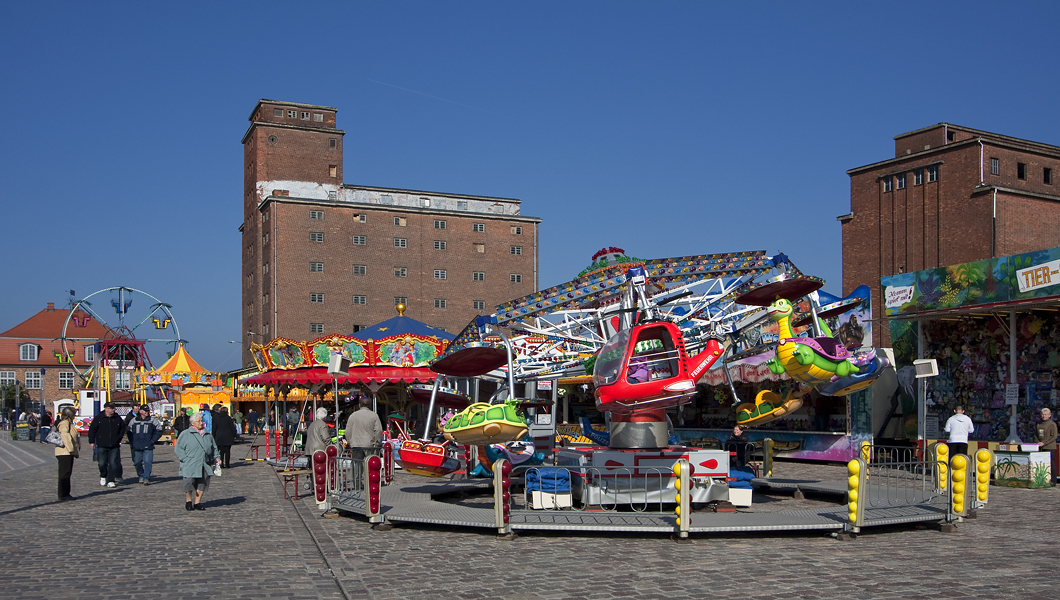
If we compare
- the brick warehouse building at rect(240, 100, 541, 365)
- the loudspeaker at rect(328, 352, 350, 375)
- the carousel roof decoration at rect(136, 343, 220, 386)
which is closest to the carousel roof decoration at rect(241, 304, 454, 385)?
the loudspeaker at rect(328, 352, 350, 375)

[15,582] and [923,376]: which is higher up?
[923,376]

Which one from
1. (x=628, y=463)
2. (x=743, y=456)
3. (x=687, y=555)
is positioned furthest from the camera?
(x=743, y=456)

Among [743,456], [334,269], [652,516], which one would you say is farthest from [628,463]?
[334,269]

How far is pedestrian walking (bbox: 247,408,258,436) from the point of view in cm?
5248

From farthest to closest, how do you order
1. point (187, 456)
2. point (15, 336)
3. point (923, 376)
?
1. point (15, 336)
2. point (923, 376)
3. point (187, 456)

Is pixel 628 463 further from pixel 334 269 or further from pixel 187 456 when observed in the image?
pixel 334 269

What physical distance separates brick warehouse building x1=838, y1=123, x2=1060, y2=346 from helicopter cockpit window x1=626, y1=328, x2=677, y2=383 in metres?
29.3

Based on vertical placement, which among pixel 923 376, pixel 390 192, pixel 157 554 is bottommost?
pixel 157 554

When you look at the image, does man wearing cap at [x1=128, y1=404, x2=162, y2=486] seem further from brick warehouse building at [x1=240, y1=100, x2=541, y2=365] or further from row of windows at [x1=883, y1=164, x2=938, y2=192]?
brick warehouse building at [x1=240, y1=100, x2=541, y2=365]

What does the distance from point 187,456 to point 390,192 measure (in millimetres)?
57539

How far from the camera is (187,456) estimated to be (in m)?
14.5

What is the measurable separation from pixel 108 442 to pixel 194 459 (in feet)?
17.7

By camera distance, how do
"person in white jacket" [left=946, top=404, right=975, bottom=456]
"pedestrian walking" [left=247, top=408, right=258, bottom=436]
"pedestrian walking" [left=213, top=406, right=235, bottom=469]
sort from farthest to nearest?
1. "pedestrian walking" [left=247, top=408, right=258, bottom=436]
2. "pedestrian walking" [left=213, top=406, right=235, bottom=469]
3. "person in white jacket" [left=946, top=404, right=975, bottom=456]

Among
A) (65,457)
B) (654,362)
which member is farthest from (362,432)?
(654,362)
